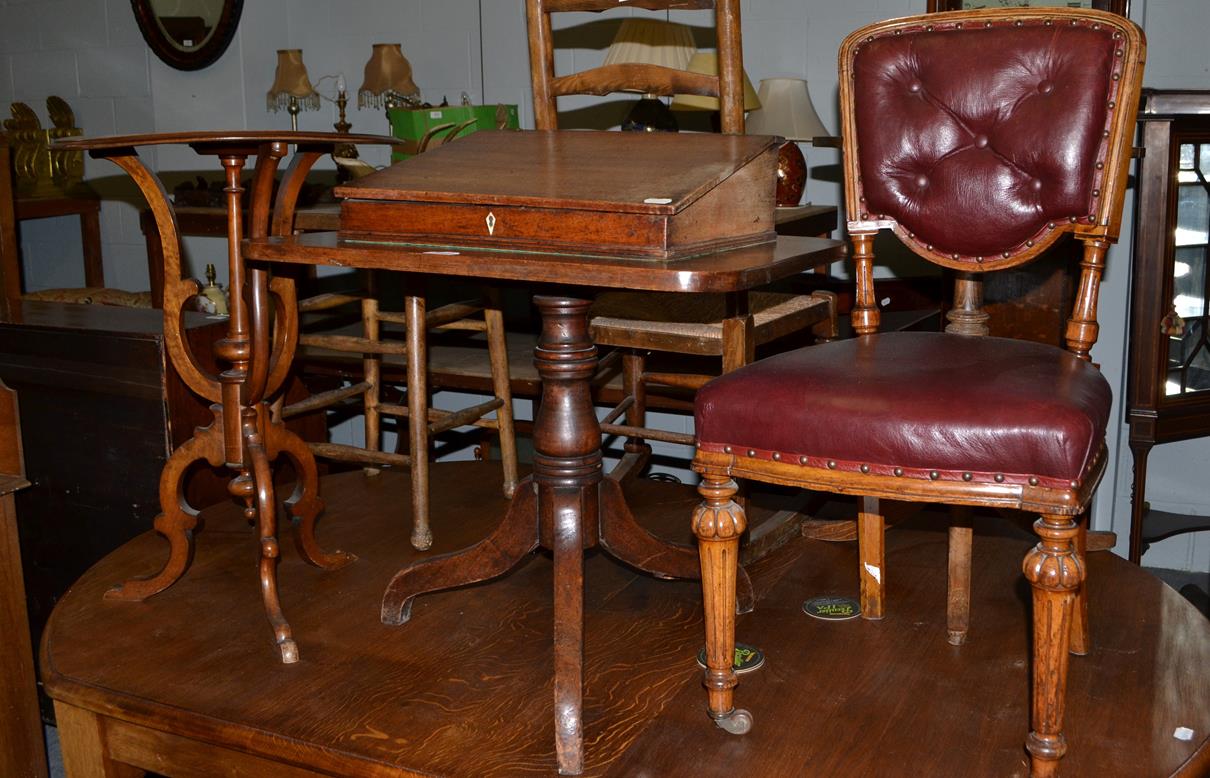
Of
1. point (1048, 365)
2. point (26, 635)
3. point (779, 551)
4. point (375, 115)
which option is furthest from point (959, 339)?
point (375, 115)

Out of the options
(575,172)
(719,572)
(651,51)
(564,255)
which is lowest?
(719,572)

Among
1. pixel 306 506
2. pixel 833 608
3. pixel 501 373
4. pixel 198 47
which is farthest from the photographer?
pixel 198 47

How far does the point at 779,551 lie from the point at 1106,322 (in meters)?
1.58

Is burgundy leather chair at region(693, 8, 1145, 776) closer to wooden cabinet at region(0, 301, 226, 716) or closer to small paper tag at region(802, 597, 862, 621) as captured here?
small paper tag at region(802, 597, 862, 621)

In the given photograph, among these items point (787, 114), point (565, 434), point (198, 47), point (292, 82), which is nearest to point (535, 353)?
point (565, 434)

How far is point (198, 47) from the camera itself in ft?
15.9

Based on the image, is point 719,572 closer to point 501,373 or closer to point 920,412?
point 920,412

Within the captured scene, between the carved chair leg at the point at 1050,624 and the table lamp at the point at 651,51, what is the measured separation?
224 cm

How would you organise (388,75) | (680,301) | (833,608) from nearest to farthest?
(833,608) < (680,301) < (388,75)

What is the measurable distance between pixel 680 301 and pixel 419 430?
2.09 feet

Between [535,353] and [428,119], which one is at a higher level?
[428,119]

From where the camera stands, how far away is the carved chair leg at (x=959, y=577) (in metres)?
2.04

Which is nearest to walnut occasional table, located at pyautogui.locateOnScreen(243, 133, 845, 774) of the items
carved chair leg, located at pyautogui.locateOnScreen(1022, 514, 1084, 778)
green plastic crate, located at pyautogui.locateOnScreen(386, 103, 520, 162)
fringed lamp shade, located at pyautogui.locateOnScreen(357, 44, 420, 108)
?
carved chair leg, located at pyautogui.locateOnScreen(1022, 514, 1084, 778)

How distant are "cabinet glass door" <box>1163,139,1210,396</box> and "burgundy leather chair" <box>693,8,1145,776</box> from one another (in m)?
0.94
